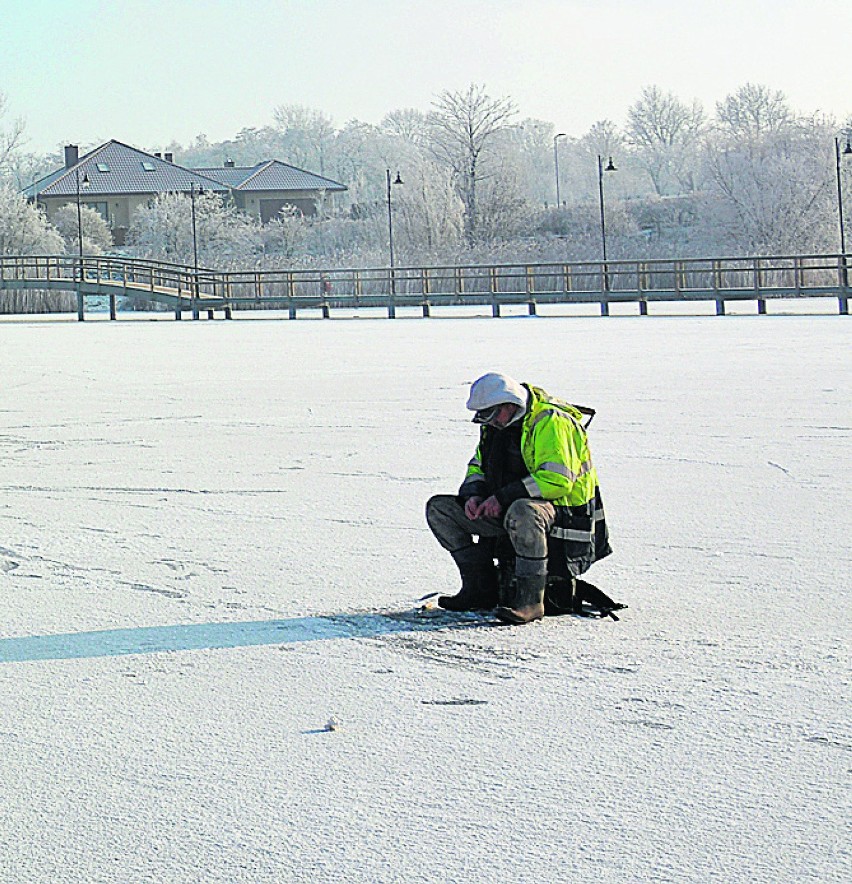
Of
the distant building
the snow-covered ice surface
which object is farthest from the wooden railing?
the distant building

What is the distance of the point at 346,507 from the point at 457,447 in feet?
7.96

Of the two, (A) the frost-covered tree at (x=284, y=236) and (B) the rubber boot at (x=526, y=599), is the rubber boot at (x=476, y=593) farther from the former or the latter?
(A) the frost-covered tree at (x=284, y=236)

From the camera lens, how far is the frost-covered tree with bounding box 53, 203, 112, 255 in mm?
80250

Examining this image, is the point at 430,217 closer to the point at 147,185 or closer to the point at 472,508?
the point at 147,185

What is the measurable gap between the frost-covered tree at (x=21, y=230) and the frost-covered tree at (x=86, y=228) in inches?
287

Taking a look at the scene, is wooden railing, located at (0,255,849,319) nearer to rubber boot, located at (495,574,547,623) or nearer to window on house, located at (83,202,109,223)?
rubber boot, located at (495,574,547,623)

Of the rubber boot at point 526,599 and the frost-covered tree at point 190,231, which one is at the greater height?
the frost-covered tree at point 190,231

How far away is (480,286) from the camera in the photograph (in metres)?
51.3

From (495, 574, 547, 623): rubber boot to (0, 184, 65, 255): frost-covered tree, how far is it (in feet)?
214

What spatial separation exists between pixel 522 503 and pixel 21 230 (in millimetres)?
67753

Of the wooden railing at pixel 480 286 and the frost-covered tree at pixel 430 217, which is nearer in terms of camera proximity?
the wooden railing at pixel 480 286

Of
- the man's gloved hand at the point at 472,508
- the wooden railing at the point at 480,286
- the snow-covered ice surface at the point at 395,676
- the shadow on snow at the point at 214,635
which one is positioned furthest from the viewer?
the wooden railing at the point at 480,286

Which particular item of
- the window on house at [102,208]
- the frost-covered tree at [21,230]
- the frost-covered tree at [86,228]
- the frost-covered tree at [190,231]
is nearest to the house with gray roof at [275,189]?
the window on house at [102,208]

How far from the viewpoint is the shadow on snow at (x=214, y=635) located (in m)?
5.04
